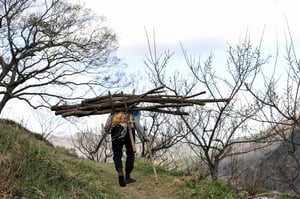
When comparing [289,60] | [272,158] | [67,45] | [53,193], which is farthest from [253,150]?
[67,45]

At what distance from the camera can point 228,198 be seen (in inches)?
321

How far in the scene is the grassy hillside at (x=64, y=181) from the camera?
6392mm

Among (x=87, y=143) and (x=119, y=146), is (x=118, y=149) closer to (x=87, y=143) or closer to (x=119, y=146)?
(x=119, y=146)

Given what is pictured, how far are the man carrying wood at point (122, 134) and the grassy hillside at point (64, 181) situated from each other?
0.37 meters

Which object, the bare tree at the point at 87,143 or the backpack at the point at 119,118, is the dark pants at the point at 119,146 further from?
the bare tree at the point at 87,143

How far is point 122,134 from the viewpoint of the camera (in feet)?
28.9

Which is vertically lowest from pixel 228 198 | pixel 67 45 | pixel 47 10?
pixel 228 198

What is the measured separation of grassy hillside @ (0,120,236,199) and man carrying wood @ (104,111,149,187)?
14.7 inches

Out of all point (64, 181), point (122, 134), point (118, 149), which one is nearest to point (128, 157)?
point (118, 149)

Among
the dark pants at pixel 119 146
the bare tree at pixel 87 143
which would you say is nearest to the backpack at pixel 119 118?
the dark pants at pixel 119 146

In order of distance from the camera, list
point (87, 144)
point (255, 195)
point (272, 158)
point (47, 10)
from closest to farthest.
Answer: point (255, 195), point (272, 158), point (47, 10), point (87, 144)

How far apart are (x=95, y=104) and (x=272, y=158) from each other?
6580 millimetres

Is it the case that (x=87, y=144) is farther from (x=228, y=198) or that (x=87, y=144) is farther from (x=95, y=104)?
(x=228, y=198)

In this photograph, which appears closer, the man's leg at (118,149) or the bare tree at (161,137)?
the man's leg at (118,149)
